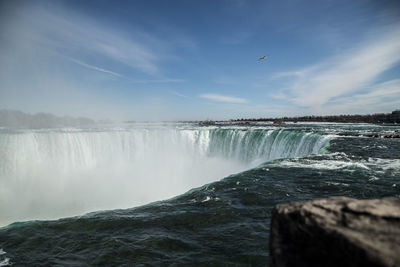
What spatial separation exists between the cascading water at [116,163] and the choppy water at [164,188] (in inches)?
3.2

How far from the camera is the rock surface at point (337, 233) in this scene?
115 cm

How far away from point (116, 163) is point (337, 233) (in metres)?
20.9

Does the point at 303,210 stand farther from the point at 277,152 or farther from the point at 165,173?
the point at 165,173

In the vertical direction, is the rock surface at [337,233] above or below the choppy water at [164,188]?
above

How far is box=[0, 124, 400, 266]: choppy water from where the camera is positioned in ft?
13.3

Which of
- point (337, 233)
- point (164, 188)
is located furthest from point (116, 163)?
point (337, 233)

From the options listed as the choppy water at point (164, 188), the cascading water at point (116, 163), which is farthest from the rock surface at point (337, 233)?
the cascading water at point (116, 163)

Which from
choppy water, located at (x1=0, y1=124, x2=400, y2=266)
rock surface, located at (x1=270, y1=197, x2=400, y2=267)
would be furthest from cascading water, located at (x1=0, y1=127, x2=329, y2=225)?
rock surface, located at (x1=270, y1=197, x2=400, y2=267)

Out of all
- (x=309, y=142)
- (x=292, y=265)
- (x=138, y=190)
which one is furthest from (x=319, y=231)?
(x=309, y=142)

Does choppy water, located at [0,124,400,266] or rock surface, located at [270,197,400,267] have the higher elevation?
rock surface, located at [270,197,400,267]

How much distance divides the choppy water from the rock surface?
92.5 inches

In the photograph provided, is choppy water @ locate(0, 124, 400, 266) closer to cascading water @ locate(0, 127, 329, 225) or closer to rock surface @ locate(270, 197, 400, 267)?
cascading water @ locate(0, 127, 329, 225)

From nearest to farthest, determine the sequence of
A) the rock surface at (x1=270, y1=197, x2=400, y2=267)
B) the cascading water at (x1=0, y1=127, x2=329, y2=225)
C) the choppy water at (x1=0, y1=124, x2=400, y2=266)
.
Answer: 1. the rock surface at (x1=270, y1=197, x2=400, y2=267)
2. the choppy water at (x1=0, y1=124, x2=400, y2=266)
3. the cascading water at (x1=0, y1=127, x2=329, y2=225)

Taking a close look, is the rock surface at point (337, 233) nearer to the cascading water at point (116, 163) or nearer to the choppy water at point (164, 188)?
the choppy water at point (164, 188)
